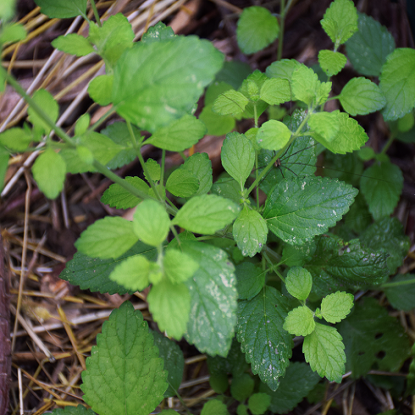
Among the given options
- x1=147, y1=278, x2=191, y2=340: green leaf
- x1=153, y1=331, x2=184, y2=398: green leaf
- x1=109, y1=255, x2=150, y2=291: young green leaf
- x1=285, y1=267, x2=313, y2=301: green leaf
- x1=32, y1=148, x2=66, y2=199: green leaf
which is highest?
x1=32, y1=148, x2=66, y2=199: green leaf

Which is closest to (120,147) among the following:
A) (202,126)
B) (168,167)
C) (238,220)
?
(202,126)

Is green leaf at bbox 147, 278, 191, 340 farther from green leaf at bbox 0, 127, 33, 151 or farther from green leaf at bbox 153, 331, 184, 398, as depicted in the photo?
green leaf at bbox 153, 331, 184, 398

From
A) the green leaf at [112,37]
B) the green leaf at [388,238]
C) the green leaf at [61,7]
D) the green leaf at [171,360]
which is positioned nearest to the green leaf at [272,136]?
the green leaf at [112,37]

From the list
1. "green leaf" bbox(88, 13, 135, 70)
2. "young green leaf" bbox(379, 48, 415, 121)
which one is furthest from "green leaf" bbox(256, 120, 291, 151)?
"young green leaf" bbox(379, 48, 415, 121)

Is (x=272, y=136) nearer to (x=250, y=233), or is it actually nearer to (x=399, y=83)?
(x=250, y=233)

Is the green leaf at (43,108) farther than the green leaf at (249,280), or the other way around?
the green leaf at (249,280)

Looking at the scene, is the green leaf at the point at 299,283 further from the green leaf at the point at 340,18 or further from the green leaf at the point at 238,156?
the green leaf at the point at 340,18
